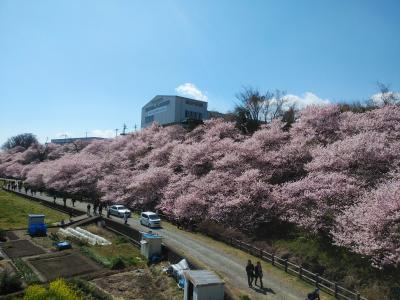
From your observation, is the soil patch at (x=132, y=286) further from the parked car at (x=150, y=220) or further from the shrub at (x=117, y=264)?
the parked car at (x=150, y=220)

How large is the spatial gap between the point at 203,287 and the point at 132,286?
6493 mm

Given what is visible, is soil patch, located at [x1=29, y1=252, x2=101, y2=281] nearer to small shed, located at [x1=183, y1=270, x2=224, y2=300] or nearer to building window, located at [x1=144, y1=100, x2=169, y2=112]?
small shed, located at [x1=183, y1=270, x2=224, y2=300]

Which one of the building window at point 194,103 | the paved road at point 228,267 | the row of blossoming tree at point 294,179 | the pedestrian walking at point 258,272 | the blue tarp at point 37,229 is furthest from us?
the building window at point 194,103

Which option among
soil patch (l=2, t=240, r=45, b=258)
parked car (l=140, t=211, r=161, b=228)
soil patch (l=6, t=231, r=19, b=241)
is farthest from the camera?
parked car (l=140, t=211, r=161, b=228)

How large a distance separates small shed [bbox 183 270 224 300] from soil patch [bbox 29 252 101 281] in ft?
28.9

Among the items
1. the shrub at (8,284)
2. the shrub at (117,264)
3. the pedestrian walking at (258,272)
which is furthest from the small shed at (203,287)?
the shrub at (8,284)

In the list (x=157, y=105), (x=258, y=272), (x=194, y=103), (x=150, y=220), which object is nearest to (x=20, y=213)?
(x=150, y=220)

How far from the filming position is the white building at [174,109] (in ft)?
307

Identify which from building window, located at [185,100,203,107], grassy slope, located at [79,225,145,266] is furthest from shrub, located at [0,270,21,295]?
building window, located at [185,100,203,107]

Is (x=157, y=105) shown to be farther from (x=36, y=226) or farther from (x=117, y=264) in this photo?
(x=117, y=264)

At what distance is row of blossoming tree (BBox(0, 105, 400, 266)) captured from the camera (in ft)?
75.8

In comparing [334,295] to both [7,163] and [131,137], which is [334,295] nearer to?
[131,137]

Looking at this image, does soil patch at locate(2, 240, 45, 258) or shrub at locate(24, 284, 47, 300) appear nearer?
shrub at locate(24, 284, 47, 300)

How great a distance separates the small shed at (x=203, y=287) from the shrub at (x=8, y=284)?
9705 mm
